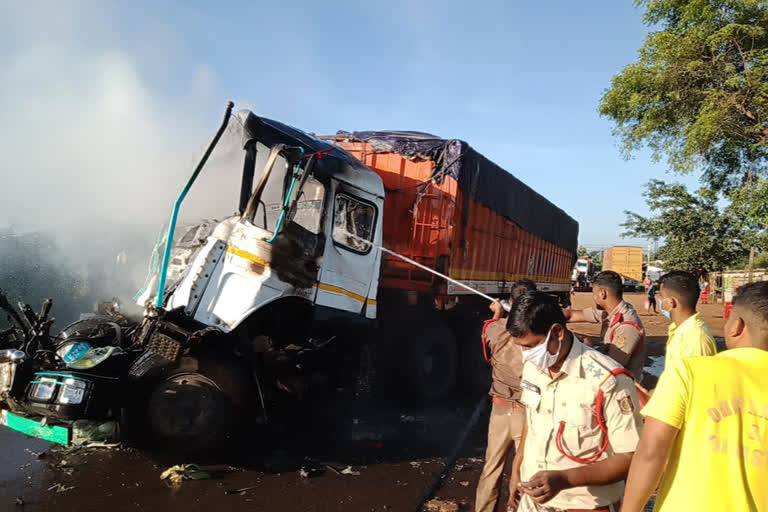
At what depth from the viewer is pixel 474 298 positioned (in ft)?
27.4

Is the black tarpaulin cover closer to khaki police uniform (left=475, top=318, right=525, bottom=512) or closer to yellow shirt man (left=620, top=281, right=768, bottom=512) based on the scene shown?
khaki police uniform (left=475, top=318, right=525, bottom=512)

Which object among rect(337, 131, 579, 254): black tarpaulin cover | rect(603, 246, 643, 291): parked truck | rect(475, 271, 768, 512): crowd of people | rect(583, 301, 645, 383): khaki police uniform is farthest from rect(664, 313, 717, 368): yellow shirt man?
rect(603, 246, 643, 291): parked truck

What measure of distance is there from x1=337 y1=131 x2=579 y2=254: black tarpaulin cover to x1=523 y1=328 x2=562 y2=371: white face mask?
510cm

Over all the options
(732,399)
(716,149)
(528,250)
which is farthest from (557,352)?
(716,149)

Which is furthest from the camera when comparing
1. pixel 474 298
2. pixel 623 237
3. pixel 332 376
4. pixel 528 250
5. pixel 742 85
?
pixel 623 237

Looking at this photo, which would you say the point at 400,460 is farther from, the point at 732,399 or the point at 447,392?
the point at 732,399

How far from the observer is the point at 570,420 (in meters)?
2.05

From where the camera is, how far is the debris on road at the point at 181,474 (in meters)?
4.13

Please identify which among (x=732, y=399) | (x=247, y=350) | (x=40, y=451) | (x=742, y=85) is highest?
(x=742, y=85)

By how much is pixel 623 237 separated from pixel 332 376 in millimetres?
21049

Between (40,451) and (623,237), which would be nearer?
(40,451)

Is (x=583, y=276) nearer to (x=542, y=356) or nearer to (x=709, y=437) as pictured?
(x=542, y=356)

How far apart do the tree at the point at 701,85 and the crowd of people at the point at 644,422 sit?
11.0 meters

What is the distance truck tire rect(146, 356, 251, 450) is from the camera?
4172 mm
